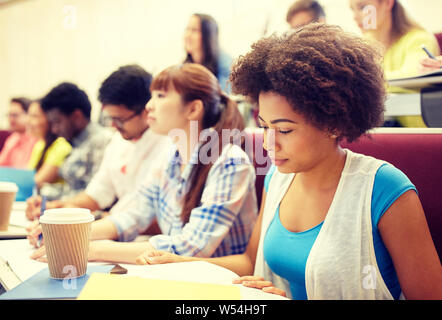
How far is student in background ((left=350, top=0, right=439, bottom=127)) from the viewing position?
155cm

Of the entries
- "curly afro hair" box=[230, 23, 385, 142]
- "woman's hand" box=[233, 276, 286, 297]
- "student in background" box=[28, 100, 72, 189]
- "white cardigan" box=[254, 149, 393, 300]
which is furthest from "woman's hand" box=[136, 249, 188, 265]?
"student in background" box=[28, 100, 72, 189]

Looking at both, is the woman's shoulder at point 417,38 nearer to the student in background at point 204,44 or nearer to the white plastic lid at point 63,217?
the student in background at point 204,44

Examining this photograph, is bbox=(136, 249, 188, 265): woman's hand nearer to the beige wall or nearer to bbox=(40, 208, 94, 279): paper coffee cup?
bbox=(40, 208, 94, 279): paper coffee cup

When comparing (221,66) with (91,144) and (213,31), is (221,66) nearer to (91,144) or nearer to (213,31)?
(213,31)

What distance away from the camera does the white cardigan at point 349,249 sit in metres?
0.88

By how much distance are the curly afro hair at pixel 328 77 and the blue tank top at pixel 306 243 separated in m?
0.14

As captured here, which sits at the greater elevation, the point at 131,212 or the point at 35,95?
the point at 35,95

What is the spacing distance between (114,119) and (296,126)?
1.13m

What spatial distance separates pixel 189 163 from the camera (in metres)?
1.35

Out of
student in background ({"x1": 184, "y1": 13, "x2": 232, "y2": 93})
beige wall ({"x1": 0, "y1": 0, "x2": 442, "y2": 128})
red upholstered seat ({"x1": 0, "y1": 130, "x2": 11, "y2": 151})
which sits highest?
beige wall ({"x1": 0, "y1": 0, "x2": 442, "y2": 128})

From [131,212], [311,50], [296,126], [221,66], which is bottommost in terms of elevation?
[131,212]

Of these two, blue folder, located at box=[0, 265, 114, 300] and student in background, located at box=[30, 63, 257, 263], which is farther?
student in background, located at box=[30, 63, 257, 263]

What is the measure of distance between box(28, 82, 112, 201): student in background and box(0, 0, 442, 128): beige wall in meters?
0.89
